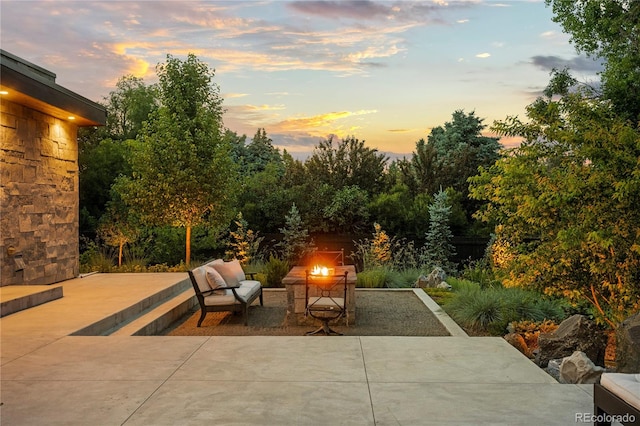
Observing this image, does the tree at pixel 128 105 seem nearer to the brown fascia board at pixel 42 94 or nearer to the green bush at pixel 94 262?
the green bush at pixel 94 262

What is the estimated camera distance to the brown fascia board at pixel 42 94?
24.9 feet

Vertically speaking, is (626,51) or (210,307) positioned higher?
(626,51)

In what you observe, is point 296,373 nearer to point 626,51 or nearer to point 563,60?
point 626,51

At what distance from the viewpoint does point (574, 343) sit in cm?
616

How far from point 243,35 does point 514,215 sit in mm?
7179

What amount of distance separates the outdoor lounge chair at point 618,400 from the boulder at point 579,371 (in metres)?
1.68

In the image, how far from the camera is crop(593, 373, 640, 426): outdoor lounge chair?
2.93 m

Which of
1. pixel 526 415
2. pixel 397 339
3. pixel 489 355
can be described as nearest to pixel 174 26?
pixel 397 339

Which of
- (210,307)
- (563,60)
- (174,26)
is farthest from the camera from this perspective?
(563,60)

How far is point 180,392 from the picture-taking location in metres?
4.19

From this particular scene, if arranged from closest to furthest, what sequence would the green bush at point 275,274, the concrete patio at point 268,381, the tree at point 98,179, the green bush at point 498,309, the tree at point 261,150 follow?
the concrete patio at point 268,381 → the green bush at point 498,309 → the green bush at point 275,274 → the tree at point 98,179 → the tree at point 261,150

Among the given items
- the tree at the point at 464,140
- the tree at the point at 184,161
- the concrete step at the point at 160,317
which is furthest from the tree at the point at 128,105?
the concrete step at the point at 160,317

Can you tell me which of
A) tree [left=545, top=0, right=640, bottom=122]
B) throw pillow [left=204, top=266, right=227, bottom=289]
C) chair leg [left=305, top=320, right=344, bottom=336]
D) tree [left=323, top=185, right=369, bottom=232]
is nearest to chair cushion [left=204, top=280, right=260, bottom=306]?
throw pillow [left=204, top=266, right=227, bottom=289]

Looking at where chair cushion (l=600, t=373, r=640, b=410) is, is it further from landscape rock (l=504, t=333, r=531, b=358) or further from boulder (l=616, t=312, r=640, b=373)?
landscape rock (l=504, t=333, r=531, b=358)
